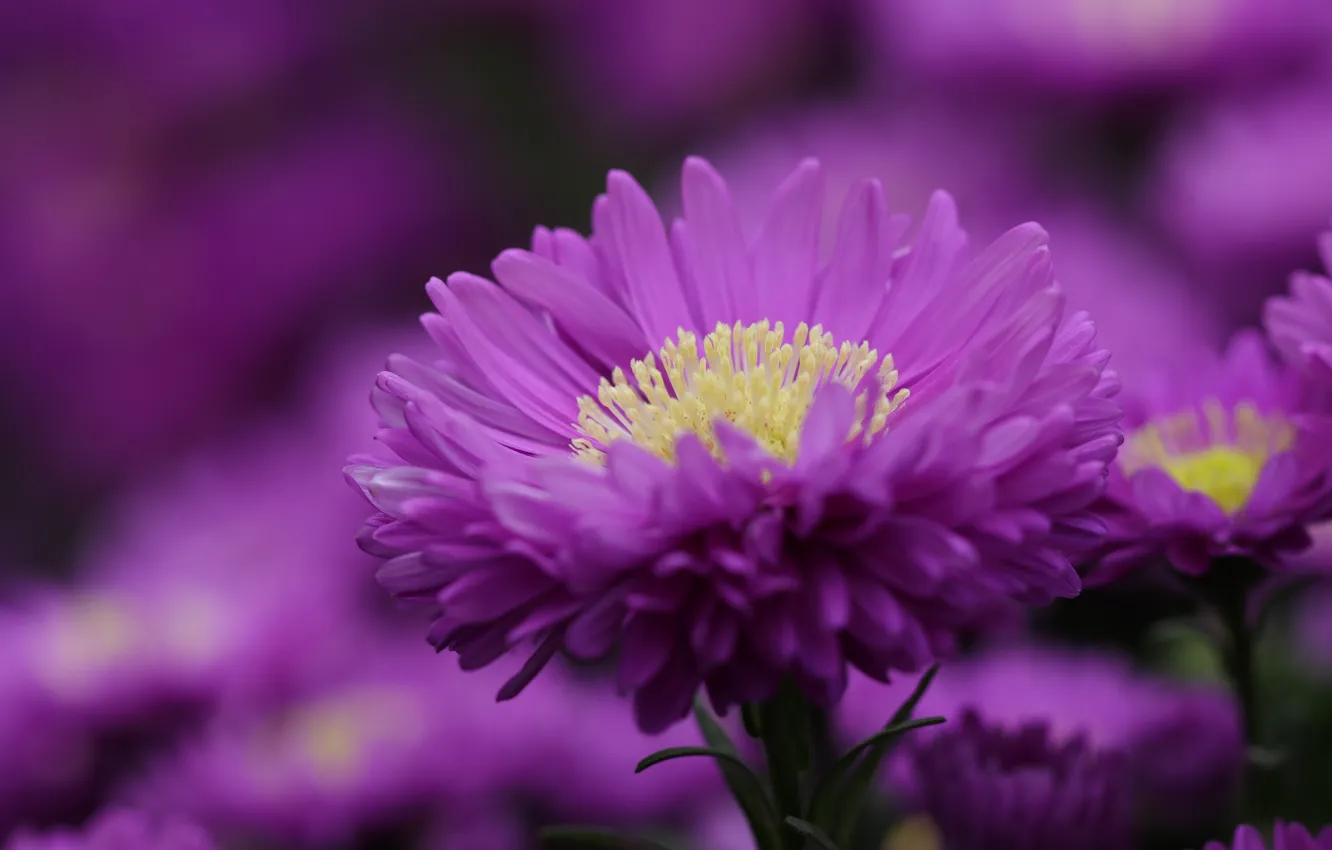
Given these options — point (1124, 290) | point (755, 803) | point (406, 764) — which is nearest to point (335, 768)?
point (406, 764)

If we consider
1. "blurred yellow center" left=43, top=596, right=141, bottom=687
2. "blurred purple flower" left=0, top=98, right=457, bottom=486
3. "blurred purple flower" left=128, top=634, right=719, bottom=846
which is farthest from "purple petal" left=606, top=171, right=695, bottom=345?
"blurred purple flower" left=0, top=98, right=457, bottom=486

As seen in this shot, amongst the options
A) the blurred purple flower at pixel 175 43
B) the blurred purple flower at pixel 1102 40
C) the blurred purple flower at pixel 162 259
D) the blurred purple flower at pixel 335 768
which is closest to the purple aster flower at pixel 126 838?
the blurred purple flower at pixel 335 768

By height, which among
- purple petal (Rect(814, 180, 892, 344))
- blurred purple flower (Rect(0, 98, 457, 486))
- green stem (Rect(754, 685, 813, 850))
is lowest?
green stem (Rect(754, 685, 813, 850))

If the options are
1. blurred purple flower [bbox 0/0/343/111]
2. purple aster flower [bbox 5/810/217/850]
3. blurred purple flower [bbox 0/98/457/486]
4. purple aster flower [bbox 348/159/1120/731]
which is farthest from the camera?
blurred purple flower [bbox 0/0/343/111]

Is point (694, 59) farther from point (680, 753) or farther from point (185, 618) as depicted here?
point (680, 753)

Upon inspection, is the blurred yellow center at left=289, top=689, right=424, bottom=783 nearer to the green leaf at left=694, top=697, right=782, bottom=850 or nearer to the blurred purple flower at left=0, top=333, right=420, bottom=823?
the blurred purple flower at left=0, top=333, right=420, bottom=823

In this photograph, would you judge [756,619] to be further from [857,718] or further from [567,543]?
[857,718]

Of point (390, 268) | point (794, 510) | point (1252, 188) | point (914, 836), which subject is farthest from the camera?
point (390, 268)
